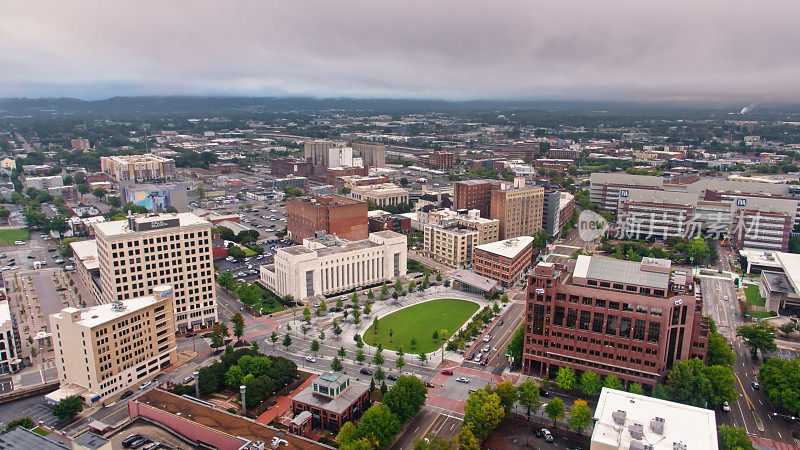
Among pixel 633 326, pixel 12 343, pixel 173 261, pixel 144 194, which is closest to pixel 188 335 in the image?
pixel 173 261

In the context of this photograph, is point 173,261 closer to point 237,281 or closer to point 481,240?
point 237,281

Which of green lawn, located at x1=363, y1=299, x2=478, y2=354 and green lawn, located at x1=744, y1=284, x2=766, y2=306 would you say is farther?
green lawn, located at x1=744, y1=284, x2=766, y2=306

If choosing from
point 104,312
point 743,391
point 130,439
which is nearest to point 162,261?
point 104,312

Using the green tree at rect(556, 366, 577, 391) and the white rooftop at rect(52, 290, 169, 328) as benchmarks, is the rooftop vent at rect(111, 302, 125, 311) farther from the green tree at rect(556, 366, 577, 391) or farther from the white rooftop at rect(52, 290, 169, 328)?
the green tree at rect(556, 366, 577, 391)

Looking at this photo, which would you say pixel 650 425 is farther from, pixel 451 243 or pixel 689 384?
pixel 451 243

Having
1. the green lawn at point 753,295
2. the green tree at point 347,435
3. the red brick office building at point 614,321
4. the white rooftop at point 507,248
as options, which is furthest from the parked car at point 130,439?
the green lawn at point 753,295

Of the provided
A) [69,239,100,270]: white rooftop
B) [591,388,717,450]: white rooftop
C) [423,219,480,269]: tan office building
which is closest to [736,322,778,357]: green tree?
[591,388,717,450]: white rooftop

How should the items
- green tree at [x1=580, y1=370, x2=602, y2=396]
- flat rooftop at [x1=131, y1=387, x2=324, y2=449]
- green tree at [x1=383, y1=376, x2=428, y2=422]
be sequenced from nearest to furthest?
flat rooftop at [x1=131, y1=387, x2=324, y2=449] → green tree at [x1=383, y1=376, x2=428, y2=422] → green tree at [x1=580, y1=370, x2=602, y2=396]
